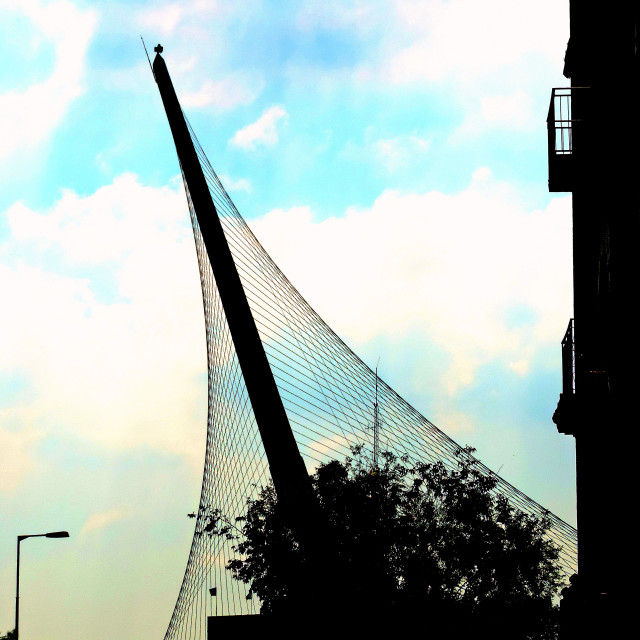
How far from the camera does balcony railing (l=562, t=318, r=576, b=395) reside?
1861 centimetres

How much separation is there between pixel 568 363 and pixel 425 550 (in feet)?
34.9

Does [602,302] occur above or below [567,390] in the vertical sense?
above

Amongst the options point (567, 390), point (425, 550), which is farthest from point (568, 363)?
point (425, 550)

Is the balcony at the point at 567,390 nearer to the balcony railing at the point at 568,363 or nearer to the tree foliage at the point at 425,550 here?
the balcony railing at the point at 568,363

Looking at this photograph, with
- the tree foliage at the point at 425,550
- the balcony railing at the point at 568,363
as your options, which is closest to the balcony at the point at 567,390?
the balcony railing at the point at 568,363

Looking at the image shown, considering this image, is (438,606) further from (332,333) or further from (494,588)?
(332,333)

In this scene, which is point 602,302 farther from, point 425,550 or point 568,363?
point 425,550

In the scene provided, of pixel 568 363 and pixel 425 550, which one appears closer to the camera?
pixel 568 363

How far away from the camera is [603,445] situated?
1792cm

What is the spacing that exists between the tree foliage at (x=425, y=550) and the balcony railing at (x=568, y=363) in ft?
27.7

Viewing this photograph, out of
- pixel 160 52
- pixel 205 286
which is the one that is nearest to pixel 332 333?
pixel 205 286

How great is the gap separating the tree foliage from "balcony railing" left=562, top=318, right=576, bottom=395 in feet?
27.7

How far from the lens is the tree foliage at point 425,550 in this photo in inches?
1033

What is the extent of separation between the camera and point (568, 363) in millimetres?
18734
